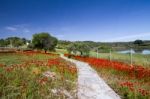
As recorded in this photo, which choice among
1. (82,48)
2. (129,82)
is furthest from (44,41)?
(129,82)

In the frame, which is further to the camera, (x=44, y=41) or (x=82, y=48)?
(x=44, y=41)

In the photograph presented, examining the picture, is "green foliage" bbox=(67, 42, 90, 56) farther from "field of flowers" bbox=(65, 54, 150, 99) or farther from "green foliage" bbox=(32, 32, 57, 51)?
"green foliage" bbox=(32, 32, 57, 51)

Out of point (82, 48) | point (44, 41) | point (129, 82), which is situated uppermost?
point (44, 41)

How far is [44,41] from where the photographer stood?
46.2m

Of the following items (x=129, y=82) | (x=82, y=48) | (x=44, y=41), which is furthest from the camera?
(x=44, y=41)

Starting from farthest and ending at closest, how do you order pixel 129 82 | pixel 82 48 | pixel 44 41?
pixel 44 41 → pixel 82 48 → pixel 129 82

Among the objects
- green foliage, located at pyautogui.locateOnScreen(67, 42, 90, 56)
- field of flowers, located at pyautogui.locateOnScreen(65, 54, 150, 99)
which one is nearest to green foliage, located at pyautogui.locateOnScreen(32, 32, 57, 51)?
green foliage, located at pyautogui.locateOnScreen(67, 42, 90, 56)

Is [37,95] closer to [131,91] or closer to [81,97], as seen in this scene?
[81,97]

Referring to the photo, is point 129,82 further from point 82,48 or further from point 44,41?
point 44,41

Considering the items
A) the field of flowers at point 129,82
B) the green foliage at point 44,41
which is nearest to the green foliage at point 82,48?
the field of flowers at point 129,82

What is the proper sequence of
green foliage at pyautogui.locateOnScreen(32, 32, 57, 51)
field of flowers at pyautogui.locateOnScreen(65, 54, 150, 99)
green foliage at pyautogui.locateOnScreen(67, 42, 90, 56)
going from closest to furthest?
field of flowers at pyautogui.locateOnScreen(65, 54, 150, 99)
green foliage at pyautogui.locateOnScreen(67, 42, 90, 56)
green foliage at pyautogui.locateOnScreen(32, 32, 57, 51)

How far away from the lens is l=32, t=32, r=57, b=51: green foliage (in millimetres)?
46031

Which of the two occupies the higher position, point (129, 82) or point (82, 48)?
point (82, 48)

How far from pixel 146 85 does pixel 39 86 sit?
4627mm
